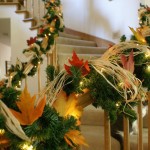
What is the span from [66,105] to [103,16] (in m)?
3.68

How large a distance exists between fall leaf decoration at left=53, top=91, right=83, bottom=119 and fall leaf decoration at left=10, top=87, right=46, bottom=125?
127mm

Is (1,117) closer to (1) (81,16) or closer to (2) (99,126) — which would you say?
(2) (99,126)

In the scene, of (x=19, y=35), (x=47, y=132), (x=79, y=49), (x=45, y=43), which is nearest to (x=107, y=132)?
(x=47, y=132)

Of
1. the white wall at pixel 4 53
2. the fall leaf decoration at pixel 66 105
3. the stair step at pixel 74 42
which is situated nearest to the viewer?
the fall leaf decoration at pixel 66 105

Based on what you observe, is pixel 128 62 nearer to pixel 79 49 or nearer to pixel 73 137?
pixel 73 137

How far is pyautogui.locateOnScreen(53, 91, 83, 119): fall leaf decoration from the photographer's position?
783mm

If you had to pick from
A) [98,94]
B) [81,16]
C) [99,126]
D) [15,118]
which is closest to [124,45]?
[98,94]

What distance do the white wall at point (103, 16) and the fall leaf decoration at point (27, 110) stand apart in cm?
308

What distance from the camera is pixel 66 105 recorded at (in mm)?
809

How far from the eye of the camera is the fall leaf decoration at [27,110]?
64cm

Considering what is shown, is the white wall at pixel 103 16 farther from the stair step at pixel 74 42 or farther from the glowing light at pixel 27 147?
the glowing light at pixel 27 147

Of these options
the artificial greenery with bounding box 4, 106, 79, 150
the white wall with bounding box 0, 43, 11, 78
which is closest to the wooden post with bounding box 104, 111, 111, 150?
the artificial greenery with bounding box 4, 106, 79, 150

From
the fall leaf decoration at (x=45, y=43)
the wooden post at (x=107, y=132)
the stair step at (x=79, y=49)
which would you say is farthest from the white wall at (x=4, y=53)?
the wooden post at (x=107, y=132)

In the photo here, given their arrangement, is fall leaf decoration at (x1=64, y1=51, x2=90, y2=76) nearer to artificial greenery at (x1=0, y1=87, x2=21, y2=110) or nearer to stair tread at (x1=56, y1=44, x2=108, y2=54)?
artificial greenery at (x1=0, y1=87, x2=21, y2=110)
